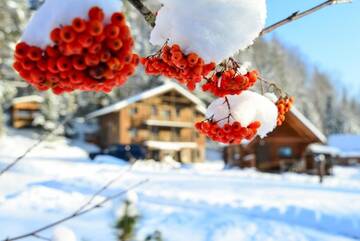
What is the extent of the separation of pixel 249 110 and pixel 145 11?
1053 millimetres

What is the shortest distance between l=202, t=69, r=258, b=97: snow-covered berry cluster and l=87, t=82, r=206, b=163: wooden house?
3792 centimetres

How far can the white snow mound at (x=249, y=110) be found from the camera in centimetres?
257

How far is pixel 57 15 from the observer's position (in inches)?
53.4

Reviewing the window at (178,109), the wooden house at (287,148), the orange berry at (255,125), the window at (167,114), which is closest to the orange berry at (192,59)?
the orange berry at (255,125)

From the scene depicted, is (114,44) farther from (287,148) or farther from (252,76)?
(287,148)

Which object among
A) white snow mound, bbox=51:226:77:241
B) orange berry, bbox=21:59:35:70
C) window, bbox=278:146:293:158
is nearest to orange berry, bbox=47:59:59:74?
orange berry, bbox=21:59:35:70

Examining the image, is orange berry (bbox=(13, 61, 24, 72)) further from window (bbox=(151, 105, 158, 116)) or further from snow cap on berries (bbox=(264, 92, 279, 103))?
window (bbox=(151, 105, 158, 116))

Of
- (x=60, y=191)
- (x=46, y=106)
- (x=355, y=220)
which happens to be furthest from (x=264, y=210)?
(x=46, y=106)

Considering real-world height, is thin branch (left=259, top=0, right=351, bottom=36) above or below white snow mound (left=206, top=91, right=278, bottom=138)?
above

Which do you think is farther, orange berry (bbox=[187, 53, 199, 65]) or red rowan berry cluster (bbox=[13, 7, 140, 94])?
orange berry (bbox=[187, 53, 199, 65])

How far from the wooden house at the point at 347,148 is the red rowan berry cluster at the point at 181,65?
Result: 207ft

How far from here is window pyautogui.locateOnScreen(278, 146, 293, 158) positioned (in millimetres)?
28017

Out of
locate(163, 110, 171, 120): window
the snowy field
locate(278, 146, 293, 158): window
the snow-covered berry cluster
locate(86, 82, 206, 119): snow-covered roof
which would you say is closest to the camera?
the snow-covered berry cluster

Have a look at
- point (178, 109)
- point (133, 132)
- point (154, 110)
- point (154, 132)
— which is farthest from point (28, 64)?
point (178, 109)
